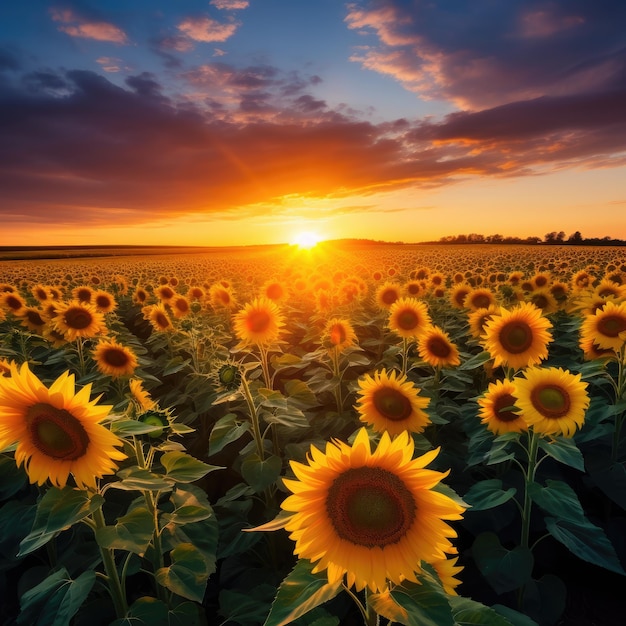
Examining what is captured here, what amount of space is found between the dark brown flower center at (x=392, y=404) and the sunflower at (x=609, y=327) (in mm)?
2276

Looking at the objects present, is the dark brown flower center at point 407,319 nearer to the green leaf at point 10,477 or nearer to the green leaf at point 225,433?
the green leaf at point 225,433

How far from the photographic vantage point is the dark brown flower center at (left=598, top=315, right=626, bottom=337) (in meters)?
4.21

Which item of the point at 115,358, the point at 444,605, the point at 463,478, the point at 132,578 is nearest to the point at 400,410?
the point at 463,478

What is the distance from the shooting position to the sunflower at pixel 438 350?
5.01 metres

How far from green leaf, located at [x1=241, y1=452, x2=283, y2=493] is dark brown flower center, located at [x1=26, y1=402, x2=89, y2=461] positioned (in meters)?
1.67

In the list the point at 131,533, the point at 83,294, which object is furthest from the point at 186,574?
the point at 83,294

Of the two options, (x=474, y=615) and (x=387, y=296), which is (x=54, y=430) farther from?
(x=387, y=296)

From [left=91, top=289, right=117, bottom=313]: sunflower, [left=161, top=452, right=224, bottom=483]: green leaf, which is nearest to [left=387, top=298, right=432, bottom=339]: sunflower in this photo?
[left=161, top=452, right=224, bottom=483]: green leaf

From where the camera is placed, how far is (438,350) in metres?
5.05

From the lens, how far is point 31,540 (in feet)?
6.26

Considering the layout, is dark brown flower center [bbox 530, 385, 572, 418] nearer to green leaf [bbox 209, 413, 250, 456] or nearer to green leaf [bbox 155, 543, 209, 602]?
green leaf [bbox 209, 413, 250, 456]

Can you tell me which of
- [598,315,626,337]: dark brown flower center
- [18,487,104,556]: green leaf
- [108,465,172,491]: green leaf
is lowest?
[18,487,104,556]: green leaf

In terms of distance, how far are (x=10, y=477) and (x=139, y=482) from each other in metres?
1.42

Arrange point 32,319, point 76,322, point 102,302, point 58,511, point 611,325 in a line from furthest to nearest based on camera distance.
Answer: point 102,302
point 32,319
point 76,322
point 611,325
point 58,511
